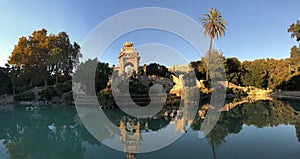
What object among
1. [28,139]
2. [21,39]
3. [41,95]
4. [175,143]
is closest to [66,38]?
[21,39]

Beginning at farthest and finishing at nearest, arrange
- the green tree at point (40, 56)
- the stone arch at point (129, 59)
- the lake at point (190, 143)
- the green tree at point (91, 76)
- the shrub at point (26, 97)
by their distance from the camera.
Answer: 1. the green tree at point (40, 56)
2. the shrub at point (26, 97)
3. the stone arch at point (129, 59)
4. the green tree at point (91, 76)
5. the lake at point (190, 143)

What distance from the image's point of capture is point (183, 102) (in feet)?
52.4

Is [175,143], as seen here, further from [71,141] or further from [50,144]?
[50,144]

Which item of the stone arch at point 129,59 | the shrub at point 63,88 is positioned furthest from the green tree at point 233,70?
the shrub at point 63,88

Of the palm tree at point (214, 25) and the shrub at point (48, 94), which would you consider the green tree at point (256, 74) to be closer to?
the palm tree at point (214, 25)

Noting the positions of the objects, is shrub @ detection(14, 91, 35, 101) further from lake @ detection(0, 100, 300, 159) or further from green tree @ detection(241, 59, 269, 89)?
green tree @ detection(241, 59, 269, 89)

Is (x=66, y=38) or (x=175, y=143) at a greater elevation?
(x=66, y=38)

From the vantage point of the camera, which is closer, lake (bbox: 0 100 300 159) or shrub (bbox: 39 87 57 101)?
lake (bbox: 0 100 300 159)

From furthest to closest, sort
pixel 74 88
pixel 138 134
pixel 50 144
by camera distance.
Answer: pixel 74 88 → pixel 138 134 → pixel 50 144

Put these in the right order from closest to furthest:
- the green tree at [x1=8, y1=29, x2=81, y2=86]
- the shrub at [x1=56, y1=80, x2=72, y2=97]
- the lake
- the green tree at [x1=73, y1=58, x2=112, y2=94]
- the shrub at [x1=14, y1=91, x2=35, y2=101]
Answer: the lake → the green tree at [x1=73, y1=58, x2=112, y2=94] → the shrub at [x1=56, y1=80, x2=72, y2=97] → the shrub at [x1=14, y1=91, x2=35, y2=101] → the green tree at [x1=8, y1=29, x2=81, y2=86]

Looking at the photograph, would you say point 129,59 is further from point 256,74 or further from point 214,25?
point 256,74

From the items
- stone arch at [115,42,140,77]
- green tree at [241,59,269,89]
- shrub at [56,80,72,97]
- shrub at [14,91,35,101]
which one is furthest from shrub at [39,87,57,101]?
green tree at [241,59,269,89]

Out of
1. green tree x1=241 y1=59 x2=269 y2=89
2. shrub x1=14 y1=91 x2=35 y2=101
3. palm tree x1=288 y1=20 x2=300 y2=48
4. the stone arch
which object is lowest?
shrub x1=14 y1=91 x2=35 y2=101

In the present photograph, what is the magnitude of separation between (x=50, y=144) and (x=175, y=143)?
400cm
